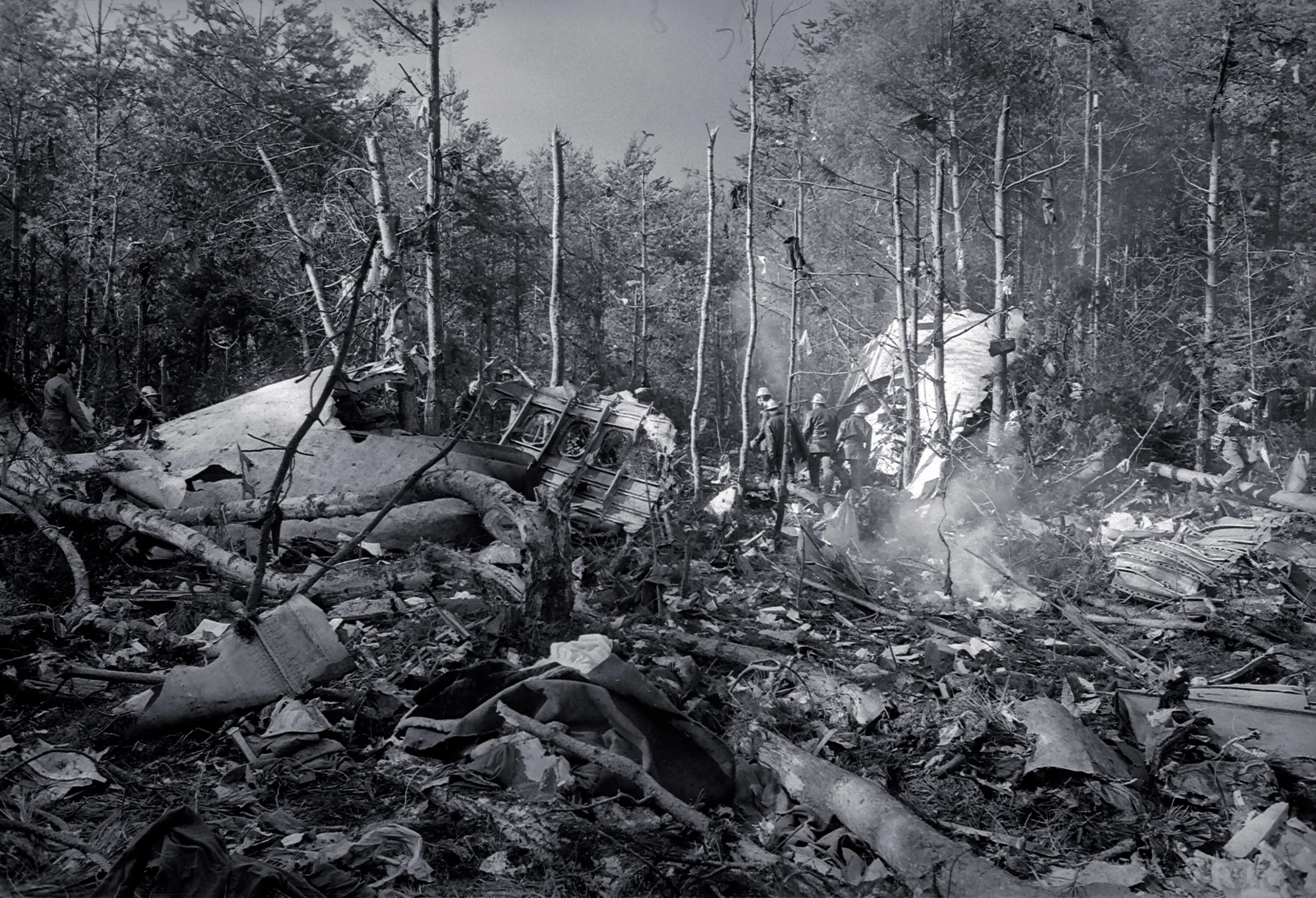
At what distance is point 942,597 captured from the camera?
8.09 meters

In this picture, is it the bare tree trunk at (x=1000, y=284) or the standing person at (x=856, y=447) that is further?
the standing person at (x=856, y=447)

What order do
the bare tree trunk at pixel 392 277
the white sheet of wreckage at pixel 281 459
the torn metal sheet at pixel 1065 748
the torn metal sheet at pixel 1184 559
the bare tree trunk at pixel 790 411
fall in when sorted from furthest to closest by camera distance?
the bare tree trunk at pixel 392 277
the bare tree trunk at pixel 790 411
the white sheet of wreckage at pixel 281 459
the torn metal sheet at pixel 1184 559
the torn metal sheet at pixel 1065 748

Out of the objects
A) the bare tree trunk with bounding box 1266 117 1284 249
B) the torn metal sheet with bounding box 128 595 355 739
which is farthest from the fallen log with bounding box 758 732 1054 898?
the bare tree trunk with bounding box 1266 117 1284 249

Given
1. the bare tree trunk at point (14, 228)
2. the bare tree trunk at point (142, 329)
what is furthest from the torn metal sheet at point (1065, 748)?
the bare tree trunk at point (14, 228)

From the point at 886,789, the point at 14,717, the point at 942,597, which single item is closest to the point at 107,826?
the point at 14,717

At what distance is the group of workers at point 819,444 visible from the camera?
1330 centimetres

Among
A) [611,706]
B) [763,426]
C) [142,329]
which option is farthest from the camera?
[142,329]

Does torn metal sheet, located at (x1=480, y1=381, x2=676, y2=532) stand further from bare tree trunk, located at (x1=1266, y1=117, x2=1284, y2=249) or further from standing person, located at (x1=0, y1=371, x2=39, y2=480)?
bare tree trunk, located at (x1=1266, y1=117, x2=1284, y2=249)

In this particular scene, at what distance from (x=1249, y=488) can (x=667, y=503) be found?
8.28 m

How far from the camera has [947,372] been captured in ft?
52.5

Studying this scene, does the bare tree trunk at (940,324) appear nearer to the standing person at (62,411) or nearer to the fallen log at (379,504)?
the fallen log at (379,504)

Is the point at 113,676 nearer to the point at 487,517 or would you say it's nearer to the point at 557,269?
the point at 487,517

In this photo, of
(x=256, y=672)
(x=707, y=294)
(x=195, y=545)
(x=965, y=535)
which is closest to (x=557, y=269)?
(x=707, y=294)

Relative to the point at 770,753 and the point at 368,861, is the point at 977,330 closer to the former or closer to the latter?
the point at 770,753
